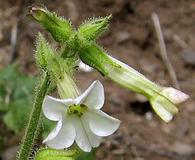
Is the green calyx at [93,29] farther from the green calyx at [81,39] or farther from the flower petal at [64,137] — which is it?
the flower petal at [64,137]

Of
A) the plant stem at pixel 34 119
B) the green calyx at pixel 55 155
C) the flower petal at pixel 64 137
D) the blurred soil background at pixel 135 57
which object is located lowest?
the flower petal at pixel 64 137

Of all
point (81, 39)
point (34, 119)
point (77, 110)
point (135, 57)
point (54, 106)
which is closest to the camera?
point (54, 106)

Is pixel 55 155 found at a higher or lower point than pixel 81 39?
lower

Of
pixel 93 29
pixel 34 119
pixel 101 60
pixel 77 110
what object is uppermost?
pixel 93 29

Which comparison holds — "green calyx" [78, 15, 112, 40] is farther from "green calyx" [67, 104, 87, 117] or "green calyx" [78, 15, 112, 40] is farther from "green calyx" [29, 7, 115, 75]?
"green calyx" [67, 104, 87, 117]

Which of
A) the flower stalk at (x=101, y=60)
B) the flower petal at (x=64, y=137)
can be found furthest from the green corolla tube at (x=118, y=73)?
the flower petal at (x=64, y=137)

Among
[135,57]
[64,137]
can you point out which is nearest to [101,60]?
[64,137]

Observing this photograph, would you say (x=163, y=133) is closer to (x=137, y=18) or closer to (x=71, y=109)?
(x=137, y=18)

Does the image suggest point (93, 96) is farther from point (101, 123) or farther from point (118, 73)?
point (118, 73)
